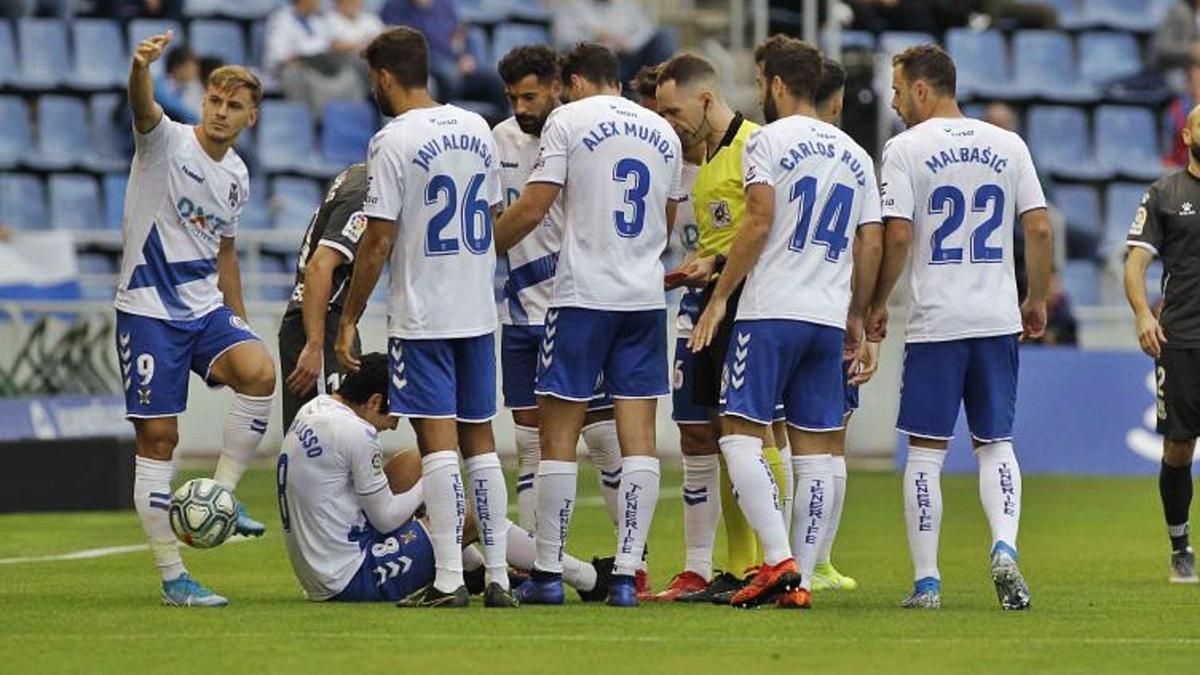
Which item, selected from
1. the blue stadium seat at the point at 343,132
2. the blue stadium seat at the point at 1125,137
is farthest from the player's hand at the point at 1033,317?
the blue stadium seat at the point at 1125,137

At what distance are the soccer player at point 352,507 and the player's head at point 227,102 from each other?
1.29 meters

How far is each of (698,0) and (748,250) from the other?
17.8 m

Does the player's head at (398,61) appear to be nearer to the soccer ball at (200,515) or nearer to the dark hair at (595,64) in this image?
the dark hair at (595,64)

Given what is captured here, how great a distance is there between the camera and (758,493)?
35.2 ft

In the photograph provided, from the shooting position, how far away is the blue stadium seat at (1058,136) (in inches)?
1064

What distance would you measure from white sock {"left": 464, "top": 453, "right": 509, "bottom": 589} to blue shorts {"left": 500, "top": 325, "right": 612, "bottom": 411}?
111 cm

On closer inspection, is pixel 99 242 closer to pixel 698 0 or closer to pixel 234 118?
pixel 698 0

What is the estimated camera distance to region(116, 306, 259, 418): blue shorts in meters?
11.2

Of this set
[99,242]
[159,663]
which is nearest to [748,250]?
[159,663]

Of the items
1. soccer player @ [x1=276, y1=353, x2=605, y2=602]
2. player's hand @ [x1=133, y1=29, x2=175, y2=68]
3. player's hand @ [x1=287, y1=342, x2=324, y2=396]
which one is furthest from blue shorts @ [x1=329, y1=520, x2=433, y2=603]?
player's hand @ [x1=133, y1=29, x2=175, y2=68]

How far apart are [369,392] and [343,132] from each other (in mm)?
14068

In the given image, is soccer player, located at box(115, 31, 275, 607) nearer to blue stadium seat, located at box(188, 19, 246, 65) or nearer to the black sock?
the black sock

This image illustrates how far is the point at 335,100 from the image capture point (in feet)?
81.4

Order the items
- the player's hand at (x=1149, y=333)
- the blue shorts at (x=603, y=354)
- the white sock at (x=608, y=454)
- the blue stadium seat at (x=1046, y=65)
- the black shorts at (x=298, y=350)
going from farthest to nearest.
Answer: the blue stadium seat at (x=1046, y=65) → the black shorts at (x=298, y=350) → the player's hand at (x=1149, y=333) → the white sock at (x=608, y=454) → the blue shorts at (x=603, y=354)
